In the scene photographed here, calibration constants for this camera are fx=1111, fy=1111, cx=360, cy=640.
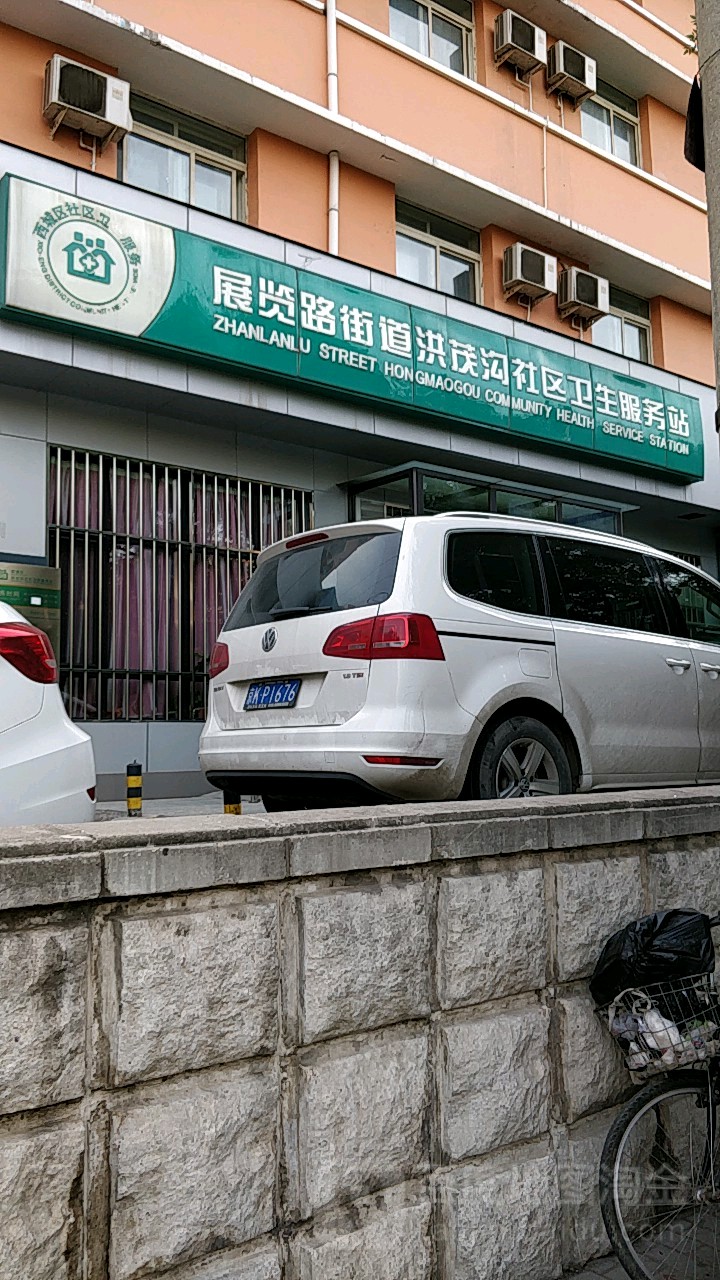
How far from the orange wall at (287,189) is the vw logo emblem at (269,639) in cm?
819

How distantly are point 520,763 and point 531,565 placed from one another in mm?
1122

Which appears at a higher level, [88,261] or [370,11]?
[370,11]

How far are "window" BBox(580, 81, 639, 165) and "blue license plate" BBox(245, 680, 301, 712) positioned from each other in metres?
14.0

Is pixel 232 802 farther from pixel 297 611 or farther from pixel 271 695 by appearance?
pixel 297 611

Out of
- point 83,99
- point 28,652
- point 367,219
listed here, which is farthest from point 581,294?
point 28,652

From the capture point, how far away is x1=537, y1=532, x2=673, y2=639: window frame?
5977mm

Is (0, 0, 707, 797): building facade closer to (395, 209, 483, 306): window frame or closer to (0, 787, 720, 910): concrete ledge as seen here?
(395, 209, 483, 306): window frame

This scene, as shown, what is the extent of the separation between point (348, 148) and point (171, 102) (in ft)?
7.01

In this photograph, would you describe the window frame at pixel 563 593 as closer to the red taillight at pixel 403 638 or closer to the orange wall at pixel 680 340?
the red taillight at pixel 403 638

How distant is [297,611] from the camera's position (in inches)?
213

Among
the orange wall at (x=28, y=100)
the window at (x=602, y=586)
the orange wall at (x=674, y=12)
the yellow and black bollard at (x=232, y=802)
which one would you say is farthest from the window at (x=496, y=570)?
the orange wall at (x=674, y=12)

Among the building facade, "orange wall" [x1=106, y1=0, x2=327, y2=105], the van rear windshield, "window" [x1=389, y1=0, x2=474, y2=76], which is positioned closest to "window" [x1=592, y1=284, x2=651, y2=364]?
the building facade

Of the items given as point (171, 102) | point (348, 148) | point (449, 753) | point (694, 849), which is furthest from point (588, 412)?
point (694, 849)

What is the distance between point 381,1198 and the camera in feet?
8.73
